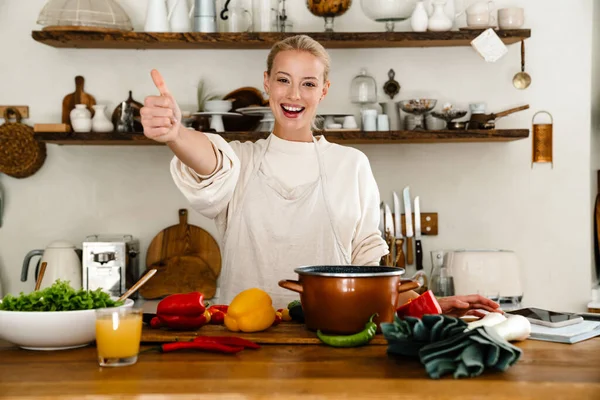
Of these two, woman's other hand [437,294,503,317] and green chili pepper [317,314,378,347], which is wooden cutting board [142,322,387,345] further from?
woman's other hand [437,294,503,317]

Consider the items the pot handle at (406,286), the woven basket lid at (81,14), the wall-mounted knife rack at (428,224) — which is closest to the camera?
the pot handle at (406,286)

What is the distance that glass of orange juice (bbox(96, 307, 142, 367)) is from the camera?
1400 mm

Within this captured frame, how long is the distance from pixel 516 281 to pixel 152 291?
A: 174cm

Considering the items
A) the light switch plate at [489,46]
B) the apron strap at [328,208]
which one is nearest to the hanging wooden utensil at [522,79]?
the light switch plate at [489,46]


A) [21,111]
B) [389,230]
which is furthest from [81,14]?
[389,230]

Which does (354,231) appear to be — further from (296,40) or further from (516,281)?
(516,281)

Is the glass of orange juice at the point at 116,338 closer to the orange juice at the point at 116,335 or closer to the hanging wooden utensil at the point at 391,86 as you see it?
the orange juice at the point at 116,335

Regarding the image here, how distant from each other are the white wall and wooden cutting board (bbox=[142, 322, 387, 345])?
2.19 metres

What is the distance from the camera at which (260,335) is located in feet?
5.41

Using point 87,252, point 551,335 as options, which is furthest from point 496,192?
point 551,335

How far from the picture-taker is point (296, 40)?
2566mm

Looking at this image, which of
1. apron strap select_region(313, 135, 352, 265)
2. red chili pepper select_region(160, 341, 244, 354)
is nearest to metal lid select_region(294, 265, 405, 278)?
red chili pepper select_region(160, 341, 244, 354)

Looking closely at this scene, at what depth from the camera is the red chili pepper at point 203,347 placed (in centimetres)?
151

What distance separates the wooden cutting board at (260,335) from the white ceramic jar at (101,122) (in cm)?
215
